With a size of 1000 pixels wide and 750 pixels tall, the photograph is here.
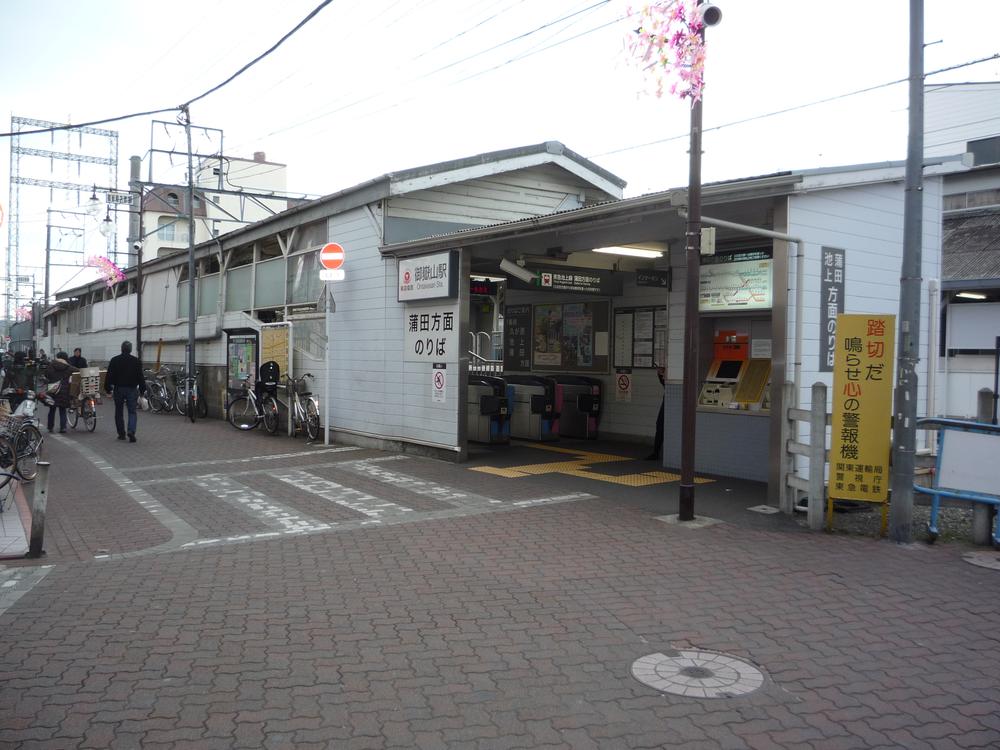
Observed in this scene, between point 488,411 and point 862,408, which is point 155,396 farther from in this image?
point 862,408

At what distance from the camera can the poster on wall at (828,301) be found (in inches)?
345

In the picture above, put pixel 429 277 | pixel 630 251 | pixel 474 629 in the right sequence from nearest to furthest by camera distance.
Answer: pixel 474 629 < pixel 630 251 < pixel 429 277

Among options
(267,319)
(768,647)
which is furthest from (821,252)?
(267,319)

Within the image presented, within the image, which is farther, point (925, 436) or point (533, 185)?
point (533, 185)

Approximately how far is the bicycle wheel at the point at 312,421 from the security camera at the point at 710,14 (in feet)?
33.9

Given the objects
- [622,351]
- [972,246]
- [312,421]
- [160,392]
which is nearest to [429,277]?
[622,351]

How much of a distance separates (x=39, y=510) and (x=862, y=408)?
7319mm

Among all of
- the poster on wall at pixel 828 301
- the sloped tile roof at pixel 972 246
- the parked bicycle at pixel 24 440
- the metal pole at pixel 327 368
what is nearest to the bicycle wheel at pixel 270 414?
the metal pole at pixel 327 368

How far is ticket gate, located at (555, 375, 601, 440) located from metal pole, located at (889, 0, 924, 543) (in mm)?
7536

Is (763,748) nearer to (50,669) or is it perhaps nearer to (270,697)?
(270,697)

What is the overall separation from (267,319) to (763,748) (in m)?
16.8

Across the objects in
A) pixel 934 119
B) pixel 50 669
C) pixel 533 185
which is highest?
pixel 934 119

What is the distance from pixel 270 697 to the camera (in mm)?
4148

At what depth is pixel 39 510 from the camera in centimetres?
684
